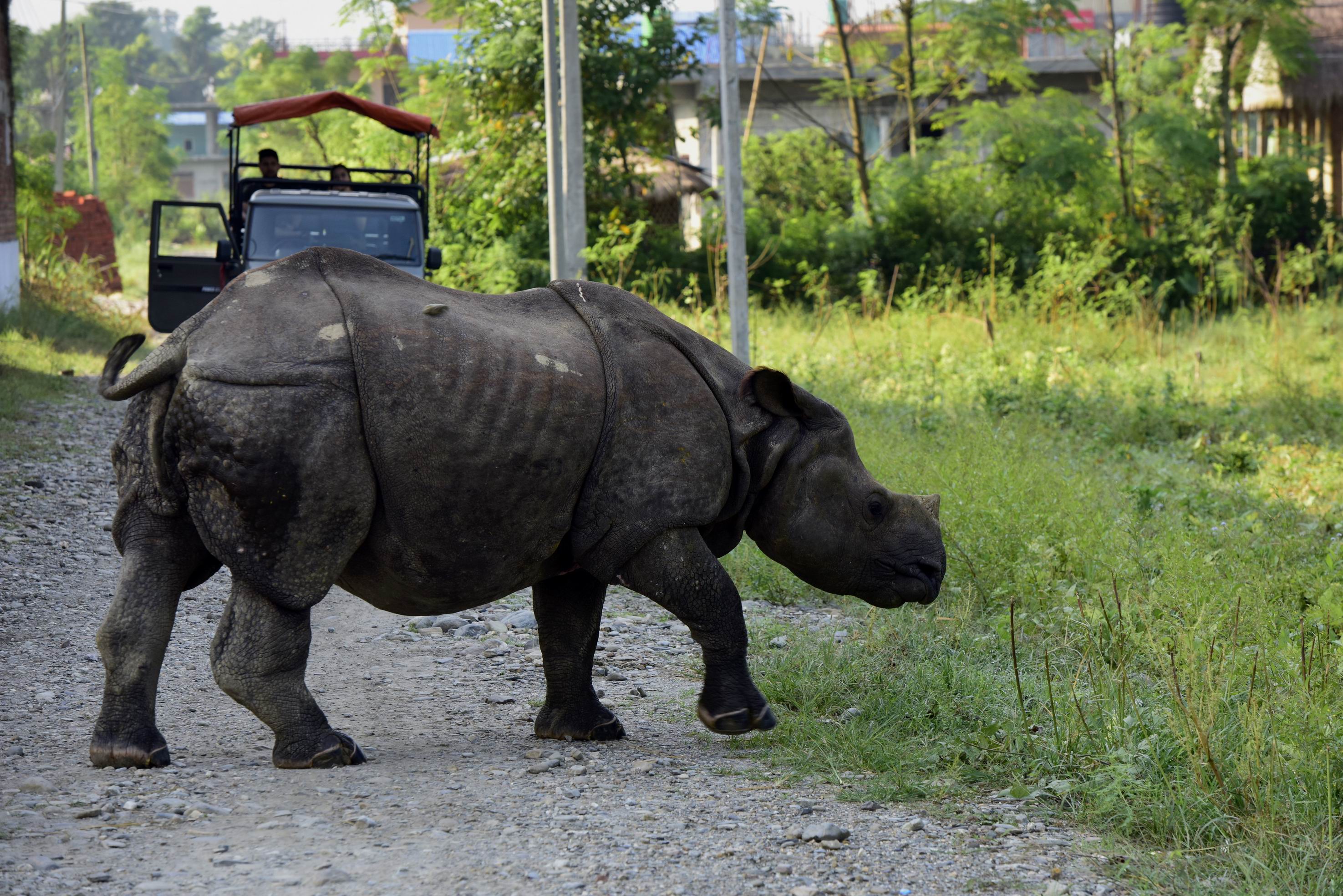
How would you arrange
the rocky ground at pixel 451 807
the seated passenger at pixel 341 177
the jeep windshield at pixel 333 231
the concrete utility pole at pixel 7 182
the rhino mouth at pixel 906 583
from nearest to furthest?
the rocky ground at pixel 451 807, the rhino mouth at pixel 906 583, the jeep windshield at pixel 333 231, the seated passenger at pixel 341 177, the concrete utility pole at pixel 7 182

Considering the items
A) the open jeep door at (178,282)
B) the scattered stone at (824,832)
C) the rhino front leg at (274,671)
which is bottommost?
the scattered stone at (824,832)

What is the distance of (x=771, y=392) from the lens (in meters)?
5.04

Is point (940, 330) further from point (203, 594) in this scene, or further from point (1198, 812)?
point (1198, 812)

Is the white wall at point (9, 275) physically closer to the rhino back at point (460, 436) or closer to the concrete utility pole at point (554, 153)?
the concrete utility pole at point (554, 153)

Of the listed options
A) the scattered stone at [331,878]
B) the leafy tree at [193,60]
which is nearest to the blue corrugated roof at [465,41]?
the scattered stone at [331,878]

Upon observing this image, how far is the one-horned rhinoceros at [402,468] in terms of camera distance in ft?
14.2

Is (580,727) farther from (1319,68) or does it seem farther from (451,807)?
(1319,68)

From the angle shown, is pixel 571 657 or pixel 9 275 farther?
pixel 9 275

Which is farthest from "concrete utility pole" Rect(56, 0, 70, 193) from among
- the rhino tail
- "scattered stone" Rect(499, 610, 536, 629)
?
the rhino tail

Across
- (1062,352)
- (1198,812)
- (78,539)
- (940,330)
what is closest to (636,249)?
(940,330)

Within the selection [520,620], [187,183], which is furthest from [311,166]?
[187,183]

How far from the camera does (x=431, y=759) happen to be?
15.5 ft

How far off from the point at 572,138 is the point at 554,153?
4.76 feet

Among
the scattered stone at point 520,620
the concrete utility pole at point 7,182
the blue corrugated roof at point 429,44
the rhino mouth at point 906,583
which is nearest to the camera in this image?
the rhino mouth at point 906,583
